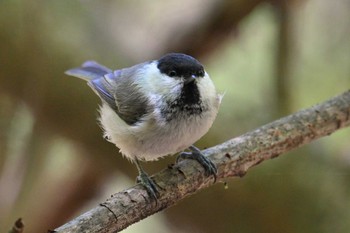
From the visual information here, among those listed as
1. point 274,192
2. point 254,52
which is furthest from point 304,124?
point 254,52

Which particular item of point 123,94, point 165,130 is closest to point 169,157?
point 123,94

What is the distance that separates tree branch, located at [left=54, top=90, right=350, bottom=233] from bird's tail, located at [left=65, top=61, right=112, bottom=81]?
47 cm

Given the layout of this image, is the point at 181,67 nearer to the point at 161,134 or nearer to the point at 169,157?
the point at 161,134

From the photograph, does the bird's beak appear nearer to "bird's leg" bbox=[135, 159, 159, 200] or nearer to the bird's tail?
"bird's leg" bbox=[135, 159, 159, 200]

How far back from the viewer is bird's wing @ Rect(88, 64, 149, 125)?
137 centimetres

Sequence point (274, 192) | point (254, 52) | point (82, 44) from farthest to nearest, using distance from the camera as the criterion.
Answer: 1. point (254, 52)
2. point (82, 44)
3. point (274, 192)

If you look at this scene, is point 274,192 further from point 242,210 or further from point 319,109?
point 319,109

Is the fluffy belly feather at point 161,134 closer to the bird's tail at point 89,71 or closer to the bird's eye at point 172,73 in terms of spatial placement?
the bird's eye at point 172,73

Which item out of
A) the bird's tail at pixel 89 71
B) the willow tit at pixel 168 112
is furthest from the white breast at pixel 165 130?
the bird's tail at pixel 89 71

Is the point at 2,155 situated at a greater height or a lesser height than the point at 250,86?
lesser

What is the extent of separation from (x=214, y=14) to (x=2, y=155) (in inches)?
39.8

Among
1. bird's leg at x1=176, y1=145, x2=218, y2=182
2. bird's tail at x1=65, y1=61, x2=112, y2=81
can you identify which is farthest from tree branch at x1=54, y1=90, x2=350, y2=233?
bird's tail at x1=65, y1=61, x2=112, y2=81

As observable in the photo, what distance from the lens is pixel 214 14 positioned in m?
2.11

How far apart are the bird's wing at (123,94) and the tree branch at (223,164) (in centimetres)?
18
